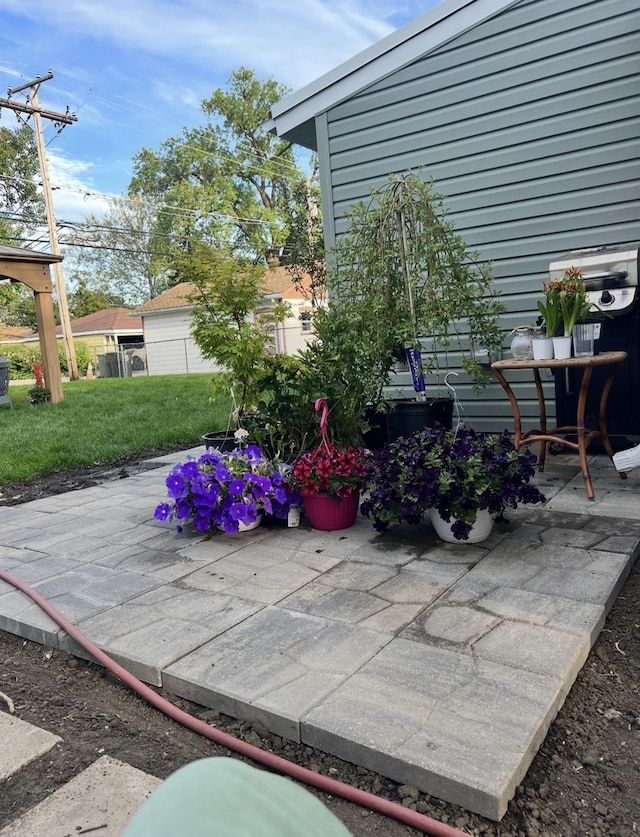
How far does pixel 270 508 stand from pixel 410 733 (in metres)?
1.50

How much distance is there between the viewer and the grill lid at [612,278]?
10.6ft

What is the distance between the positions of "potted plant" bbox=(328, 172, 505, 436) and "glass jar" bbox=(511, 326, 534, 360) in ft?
1.24

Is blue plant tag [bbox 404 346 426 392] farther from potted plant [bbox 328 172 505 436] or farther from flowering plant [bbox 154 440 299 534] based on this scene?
flowering plant [bbox 154 440 299 534]

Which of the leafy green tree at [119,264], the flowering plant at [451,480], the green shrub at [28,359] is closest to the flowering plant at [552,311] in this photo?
the flowering plant at [451,480]

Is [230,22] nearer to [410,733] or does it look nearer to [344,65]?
[344,65]

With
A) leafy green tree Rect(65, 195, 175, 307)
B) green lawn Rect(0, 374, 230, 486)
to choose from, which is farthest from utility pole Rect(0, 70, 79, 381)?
leafy green tree Rect(65, 195, 175, 307)

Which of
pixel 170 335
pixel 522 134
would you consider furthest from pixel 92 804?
pixel 170 335

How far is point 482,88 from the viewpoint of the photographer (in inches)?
159

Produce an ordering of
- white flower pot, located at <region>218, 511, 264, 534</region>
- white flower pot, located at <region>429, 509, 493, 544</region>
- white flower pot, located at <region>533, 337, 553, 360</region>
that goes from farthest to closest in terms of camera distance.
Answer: white flower pot, located at <region>533, 337, 553, 360</region>, white flower pot, located at <region>218, 511, 264, 534</region>, white flower pot, located at <region>429, 509, 493, 544</region>

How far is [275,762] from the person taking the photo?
1336 mm

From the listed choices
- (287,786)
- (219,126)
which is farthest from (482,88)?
(219,126)

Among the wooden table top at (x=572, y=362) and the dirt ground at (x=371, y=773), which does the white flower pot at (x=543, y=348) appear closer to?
the wooden table top at (x=572, y=362)

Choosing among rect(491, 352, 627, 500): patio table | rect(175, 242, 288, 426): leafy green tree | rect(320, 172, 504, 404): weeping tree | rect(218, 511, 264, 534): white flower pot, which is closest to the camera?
rect(218, 511, 264, 534): white flower pot

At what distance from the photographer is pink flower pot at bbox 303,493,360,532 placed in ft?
9.04
